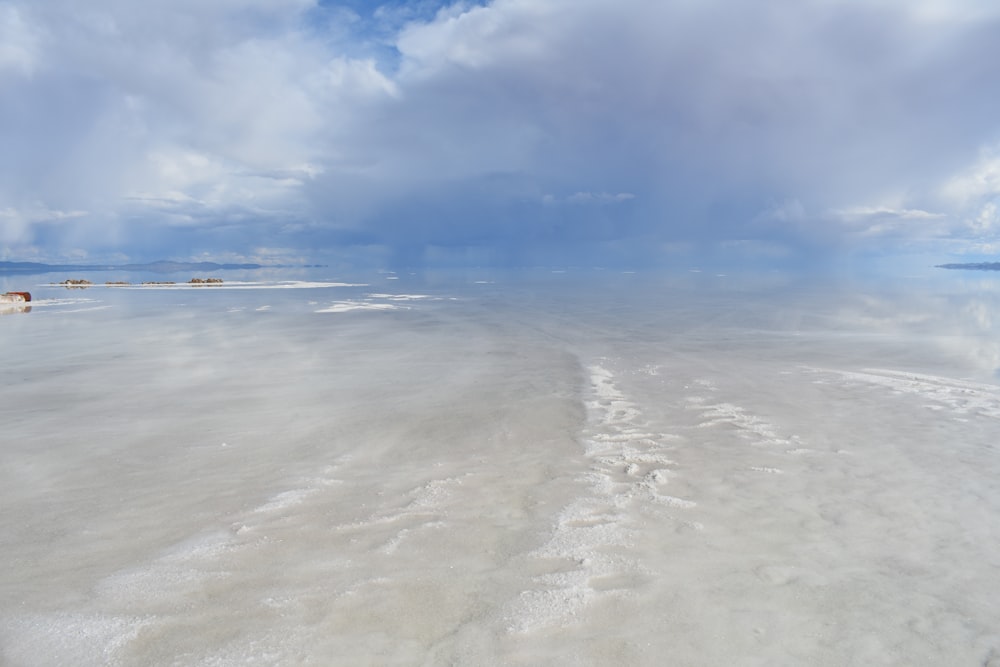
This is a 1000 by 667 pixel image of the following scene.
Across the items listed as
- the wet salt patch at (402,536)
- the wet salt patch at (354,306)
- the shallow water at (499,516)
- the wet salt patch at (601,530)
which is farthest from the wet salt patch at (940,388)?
the wet salt patch at (354,306)

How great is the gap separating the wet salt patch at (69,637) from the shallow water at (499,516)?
0.02 m

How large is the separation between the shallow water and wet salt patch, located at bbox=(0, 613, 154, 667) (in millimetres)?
20

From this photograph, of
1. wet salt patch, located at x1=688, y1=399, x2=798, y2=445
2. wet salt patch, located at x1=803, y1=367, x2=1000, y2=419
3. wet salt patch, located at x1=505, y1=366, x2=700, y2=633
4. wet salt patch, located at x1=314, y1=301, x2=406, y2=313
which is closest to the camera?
wet salt patch, located at x1=505, y1=366, x2=700, y2=633

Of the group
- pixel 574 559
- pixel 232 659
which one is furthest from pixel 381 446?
pixel 232 659

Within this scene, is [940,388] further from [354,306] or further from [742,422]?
[354,306]

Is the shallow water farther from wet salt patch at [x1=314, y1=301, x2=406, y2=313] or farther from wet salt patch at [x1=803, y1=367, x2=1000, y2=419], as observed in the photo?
wet salt patch at [x1=314, y1=301, x2=406, y2=313]

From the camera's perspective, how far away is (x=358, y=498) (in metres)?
8.09

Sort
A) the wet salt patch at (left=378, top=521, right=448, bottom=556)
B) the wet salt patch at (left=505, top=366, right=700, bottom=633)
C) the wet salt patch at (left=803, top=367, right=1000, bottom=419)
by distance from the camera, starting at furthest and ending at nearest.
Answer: the wet salt patch at (left=803, top=367, right=1000, bottom=419) < the wet salt patch at (left=378, top=521, right=448, bottom=556) < the wet salt patch at (left=505, top=366, right=700, bottom=633)

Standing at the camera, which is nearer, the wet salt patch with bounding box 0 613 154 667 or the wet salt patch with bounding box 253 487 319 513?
the wet salt patch with bounding box 0 613 154 667

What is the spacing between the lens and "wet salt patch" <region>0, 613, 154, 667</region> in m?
4.88

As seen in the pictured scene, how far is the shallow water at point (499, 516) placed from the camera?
17.0 feet

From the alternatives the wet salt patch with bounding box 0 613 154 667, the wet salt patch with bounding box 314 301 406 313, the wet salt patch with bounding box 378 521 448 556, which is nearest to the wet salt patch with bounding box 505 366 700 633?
the wet salt patch with bounding box 378 521 448 556

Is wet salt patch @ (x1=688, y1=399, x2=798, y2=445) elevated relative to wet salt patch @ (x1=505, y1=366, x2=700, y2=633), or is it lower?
elevated

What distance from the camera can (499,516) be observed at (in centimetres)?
751
